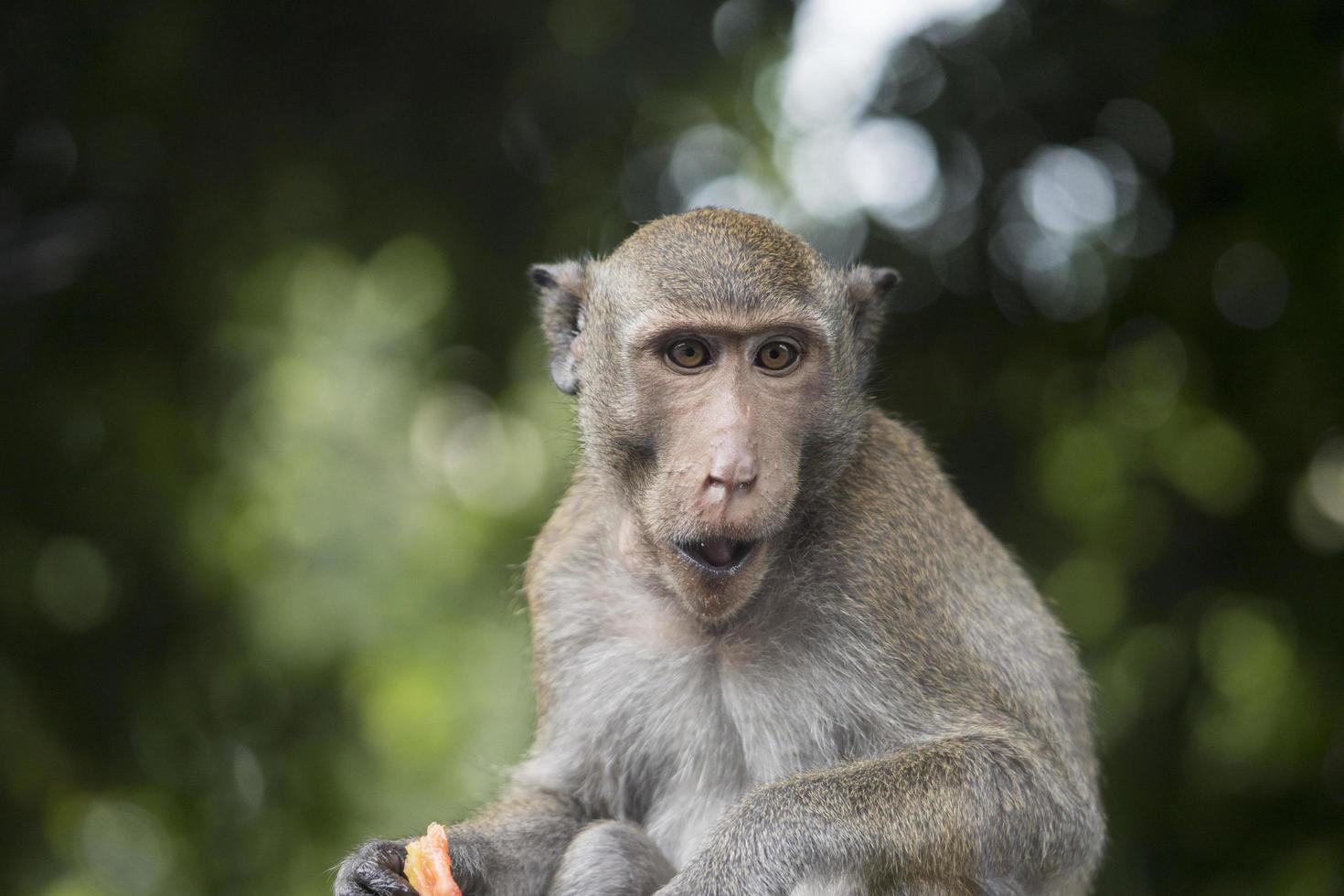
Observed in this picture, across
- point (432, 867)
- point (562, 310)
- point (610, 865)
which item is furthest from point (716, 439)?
point (432, 867)

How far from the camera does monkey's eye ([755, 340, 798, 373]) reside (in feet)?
17.7

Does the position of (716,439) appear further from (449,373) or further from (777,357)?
(449,373)

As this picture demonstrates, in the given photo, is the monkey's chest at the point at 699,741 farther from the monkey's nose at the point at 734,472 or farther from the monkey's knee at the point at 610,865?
the monkey's nose at the point at 734,472

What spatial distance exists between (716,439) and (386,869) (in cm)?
231

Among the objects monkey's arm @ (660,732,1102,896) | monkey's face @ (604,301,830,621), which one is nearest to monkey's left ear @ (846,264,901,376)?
monkey's face @ (604,301,830,621)

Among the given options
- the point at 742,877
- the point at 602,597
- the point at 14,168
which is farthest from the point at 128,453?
the point at 742,877

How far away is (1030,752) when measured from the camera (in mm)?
5664

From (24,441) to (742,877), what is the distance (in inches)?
302

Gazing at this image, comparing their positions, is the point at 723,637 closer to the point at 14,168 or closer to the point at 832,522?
the point at 832,522

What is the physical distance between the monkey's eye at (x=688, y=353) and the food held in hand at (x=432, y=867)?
6.95 feet

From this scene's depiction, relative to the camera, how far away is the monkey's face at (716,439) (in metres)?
4.86

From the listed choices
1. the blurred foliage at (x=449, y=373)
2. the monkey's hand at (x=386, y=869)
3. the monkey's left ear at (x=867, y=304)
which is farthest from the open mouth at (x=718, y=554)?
the blurred foliage at (x=449, y=373)

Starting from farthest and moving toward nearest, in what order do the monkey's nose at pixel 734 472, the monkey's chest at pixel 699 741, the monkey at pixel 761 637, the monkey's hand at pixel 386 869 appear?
the monkey's chest at pixel 699 741, the monkey's hand at pixel 386 869, the monkey at pixel 761 637, the monkey's nose at pixel 734 472

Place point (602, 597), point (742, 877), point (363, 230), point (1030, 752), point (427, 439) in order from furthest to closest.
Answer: point (427, 439), point (363, 230), point (602, 597), point (1030, 752), point (742, 877)
